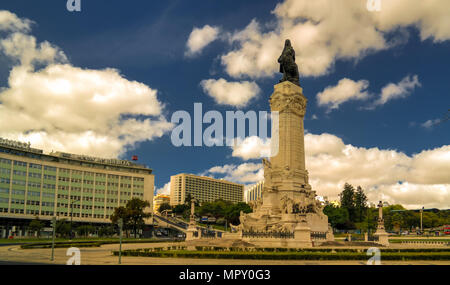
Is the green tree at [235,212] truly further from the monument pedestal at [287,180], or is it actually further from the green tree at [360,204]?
the monument pedestal at [287,180]

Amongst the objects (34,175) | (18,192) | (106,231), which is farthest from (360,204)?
(18,192)

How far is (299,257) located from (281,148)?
88.1ft

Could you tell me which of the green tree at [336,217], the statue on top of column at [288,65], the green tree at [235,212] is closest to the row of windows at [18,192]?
the green tree at [235,212]

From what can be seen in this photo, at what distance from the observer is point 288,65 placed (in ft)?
214

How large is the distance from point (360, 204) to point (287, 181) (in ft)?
301

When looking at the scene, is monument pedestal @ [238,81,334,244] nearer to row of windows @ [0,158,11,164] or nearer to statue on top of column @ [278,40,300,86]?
statue on top of column @ [278,40,300,86]

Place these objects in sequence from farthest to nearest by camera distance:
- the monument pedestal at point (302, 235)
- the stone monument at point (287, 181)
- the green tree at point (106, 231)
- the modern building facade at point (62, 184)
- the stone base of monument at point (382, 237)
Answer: the modern building facade at point (62, 184) → the green tree at point (106, 231) → the stone base of monument at point (382, 237) → the stone monument at point (287, 181) → the monument pedestal at point (302, 235)

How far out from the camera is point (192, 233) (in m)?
60.3

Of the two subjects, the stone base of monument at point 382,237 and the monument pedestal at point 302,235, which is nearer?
the monument pedestal at point 302,235

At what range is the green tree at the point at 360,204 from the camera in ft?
430

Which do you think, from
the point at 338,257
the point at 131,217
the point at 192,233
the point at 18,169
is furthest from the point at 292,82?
the point at 18,169

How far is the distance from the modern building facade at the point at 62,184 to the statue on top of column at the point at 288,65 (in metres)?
55.5

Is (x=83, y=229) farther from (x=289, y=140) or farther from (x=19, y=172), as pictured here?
(x=289, y=140)
